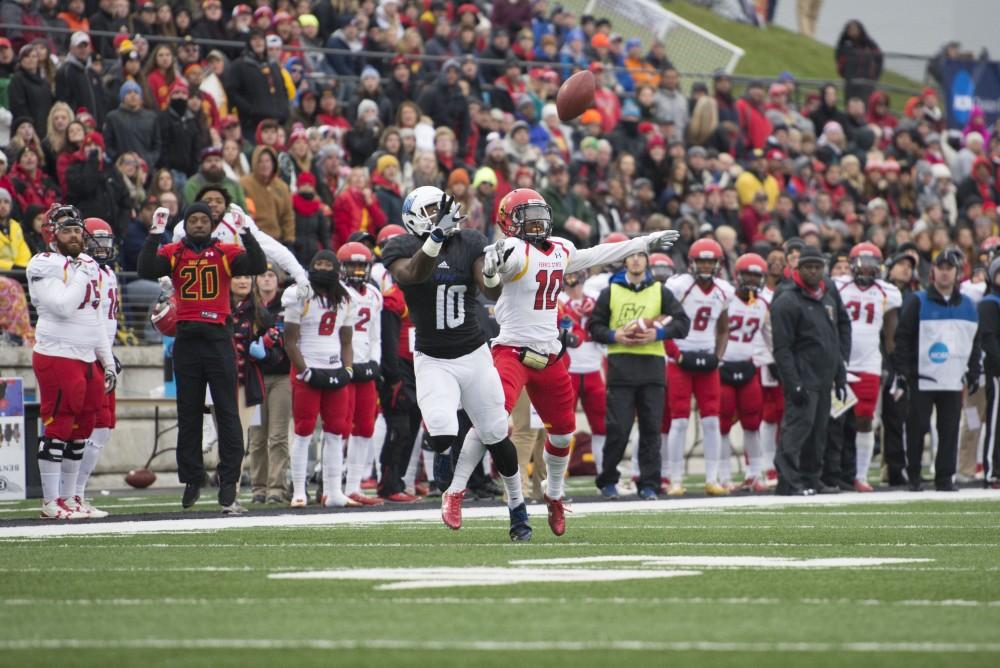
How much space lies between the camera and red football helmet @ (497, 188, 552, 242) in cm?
1041

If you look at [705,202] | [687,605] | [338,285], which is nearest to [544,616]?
[687,605]

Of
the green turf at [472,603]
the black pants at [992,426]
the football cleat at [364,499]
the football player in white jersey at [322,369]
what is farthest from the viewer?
the black pants at [992,426]

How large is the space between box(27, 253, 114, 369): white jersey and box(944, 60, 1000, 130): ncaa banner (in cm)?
1960

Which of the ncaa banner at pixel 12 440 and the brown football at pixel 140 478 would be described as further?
the brown football at pixel 140 478

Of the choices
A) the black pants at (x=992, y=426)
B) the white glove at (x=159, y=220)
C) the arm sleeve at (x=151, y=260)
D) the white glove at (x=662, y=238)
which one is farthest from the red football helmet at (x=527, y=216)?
the black pants at (x=992, y=426)

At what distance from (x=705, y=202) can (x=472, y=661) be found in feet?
56.8

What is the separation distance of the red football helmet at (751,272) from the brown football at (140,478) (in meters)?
5.74

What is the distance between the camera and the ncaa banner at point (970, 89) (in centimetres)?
2898

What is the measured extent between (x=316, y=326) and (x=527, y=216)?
3.54 metres

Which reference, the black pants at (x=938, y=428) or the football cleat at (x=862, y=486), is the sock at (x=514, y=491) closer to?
the black pants at (x=938, y=428)

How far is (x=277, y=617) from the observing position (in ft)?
19.3

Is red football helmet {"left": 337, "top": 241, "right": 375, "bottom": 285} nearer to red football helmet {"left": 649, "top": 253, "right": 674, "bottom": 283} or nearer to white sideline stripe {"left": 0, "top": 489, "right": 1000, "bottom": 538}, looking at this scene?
white sideline stripe {"left": 0, "top": 489, "right": 1000, "bottom": 538}

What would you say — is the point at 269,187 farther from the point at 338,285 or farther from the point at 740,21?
the point at 740,21

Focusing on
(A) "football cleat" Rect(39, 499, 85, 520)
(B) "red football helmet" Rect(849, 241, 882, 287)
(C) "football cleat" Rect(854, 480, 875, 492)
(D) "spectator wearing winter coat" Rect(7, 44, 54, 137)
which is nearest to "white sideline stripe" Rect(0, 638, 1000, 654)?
(A) "football cleat" Rect(39, 499, 85, 520)
